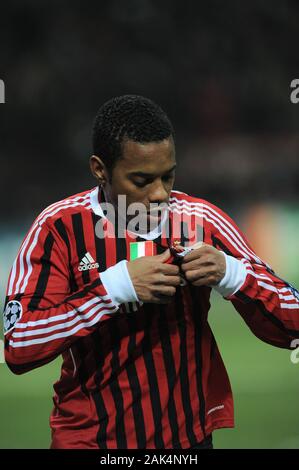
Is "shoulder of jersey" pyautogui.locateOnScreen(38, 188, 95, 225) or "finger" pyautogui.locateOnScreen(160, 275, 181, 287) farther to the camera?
"shoulder of jersey" pyautogui.locateOnScreen(38, 188, 95, 225)

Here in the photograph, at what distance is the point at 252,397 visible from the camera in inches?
191

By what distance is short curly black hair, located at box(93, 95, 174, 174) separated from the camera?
2.14 metres

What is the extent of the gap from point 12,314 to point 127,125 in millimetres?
606

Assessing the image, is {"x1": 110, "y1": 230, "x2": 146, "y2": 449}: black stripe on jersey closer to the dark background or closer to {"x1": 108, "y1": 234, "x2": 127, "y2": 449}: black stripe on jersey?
{"x1": 108, "y1": 234, "x2": 127, "y2": 449}: black stripe on jersey

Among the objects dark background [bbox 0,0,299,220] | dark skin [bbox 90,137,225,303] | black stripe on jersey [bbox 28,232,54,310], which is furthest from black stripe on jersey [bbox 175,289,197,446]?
dark background [bbox 0,0,299,220]

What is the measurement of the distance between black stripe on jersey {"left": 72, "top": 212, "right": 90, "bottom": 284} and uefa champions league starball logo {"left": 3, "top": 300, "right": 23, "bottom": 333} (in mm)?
211

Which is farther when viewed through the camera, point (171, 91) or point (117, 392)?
point (171, 91)

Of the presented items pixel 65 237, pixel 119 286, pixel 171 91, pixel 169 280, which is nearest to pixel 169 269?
pixel 169 280

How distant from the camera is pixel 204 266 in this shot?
2.06 metres

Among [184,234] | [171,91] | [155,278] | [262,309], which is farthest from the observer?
[171,91]

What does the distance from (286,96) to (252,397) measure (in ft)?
25.4

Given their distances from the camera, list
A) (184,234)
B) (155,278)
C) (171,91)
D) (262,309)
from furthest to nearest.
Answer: (171,91) < (184,234) < (262,309) < (155,278)

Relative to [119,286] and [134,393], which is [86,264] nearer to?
[119,286]

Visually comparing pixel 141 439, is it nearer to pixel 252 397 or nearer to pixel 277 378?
pixel 252 397
